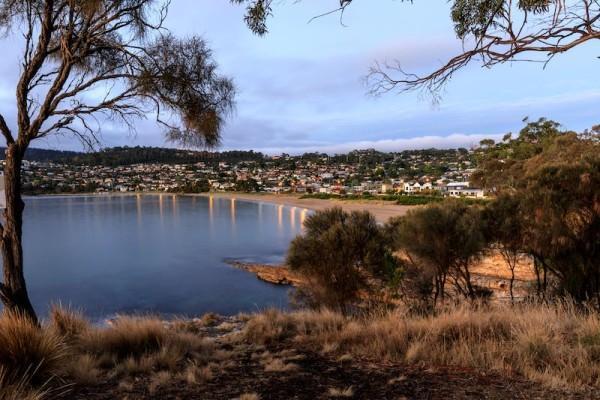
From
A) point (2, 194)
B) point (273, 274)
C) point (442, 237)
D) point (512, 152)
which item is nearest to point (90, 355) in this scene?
point (2, 194)

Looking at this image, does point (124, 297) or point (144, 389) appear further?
point (124, 297)

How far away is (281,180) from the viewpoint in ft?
502

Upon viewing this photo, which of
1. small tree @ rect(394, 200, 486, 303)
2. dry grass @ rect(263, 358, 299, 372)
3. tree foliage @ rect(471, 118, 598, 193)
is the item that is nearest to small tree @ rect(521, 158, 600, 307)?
small tree @ rect(394, 200, 486, 303)

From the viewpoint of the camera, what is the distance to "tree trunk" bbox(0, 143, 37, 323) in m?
5.51

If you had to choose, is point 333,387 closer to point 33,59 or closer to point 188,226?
point 33,59

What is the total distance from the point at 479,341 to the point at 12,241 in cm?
527

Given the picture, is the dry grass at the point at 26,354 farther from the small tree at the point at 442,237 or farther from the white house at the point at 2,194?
the small tree at the point at 442,237

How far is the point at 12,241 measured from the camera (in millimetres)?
5578

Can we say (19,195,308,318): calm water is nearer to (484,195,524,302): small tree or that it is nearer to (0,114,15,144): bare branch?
(484,195,524,302): small tree

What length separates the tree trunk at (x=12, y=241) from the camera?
18.1 ft

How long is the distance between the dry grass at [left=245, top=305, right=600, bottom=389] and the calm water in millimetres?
12987

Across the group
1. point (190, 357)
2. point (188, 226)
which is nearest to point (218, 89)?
point (190, 357)

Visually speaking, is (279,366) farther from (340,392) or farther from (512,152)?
(512,152)

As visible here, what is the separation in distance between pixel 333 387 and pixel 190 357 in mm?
1937
